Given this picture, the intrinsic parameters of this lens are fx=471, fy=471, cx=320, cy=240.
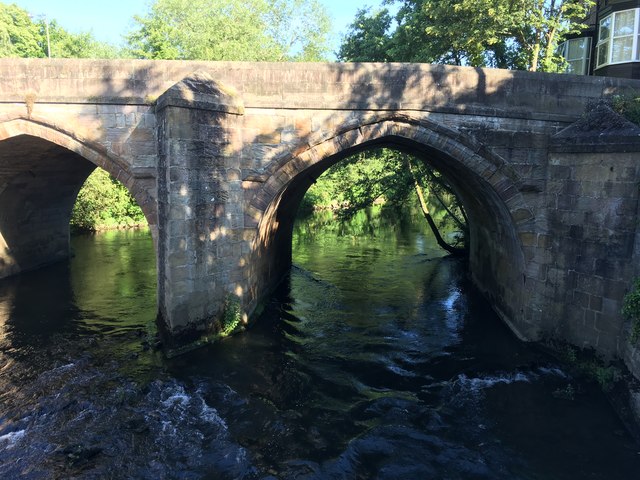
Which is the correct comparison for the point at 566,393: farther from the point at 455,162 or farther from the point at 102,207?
the point at 102,207

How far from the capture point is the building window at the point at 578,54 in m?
16.6

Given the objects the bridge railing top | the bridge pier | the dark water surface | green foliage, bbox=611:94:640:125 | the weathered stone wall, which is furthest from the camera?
the bridge railing top

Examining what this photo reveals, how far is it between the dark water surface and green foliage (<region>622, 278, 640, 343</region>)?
Answer: 127cm

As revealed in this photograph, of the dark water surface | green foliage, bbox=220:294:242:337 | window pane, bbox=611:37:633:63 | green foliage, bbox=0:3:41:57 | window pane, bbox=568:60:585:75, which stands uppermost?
green foliage, bbox=0:3:41:57

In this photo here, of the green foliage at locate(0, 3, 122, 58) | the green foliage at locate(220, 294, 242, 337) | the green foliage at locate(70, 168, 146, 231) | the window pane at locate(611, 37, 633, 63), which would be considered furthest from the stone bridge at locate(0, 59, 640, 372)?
the green foliage at locate(0, 3, 122, 58)

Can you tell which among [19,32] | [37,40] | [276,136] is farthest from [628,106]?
[37,40]

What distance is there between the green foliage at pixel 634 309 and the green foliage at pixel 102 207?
70.1 ft

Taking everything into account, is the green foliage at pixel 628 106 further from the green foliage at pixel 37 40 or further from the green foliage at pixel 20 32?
the green foliage at pixel 20 32

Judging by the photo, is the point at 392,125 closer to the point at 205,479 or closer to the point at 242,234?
the point at 242,234

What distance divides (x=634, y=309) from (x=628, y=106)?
154 inches

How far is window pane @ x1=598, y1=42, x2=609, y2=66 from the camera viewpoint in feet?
47.9

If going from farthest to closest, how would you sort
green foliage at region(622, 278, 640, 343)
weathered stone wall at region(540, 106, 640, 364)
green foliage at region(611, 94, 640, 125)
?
green foliage at region(611, 94, 640, 125) → weathered stone wall at region(540, 106, 640, 364) → green foliage at region(622, 278, 640, 343)

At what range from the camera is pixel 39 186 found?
46.4 feet

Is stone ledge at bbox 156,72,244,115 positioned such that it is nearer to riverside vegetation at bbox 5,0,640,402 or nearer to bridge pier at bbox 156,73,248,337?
bridge pier at bbox 156,73,248,337
